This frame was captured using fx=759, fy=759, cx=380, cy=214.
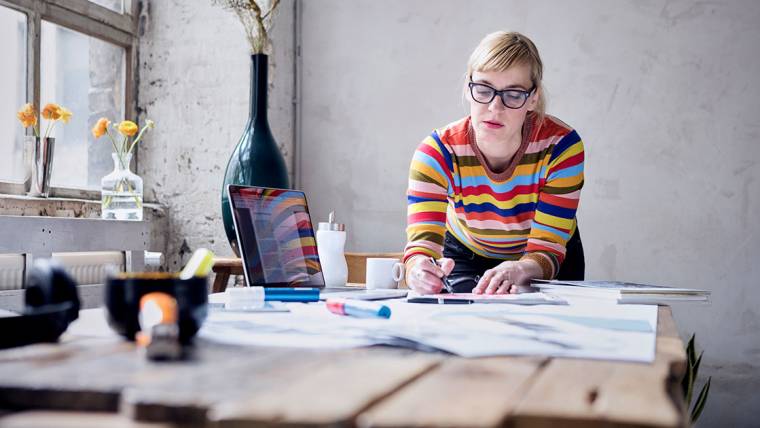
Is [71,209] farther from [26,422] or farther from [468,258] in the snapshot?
[26,422]

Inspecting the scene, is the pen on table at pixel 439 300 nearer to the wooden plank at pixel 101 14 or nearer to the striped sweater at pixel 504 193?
the striped sweater at pixel 504 193

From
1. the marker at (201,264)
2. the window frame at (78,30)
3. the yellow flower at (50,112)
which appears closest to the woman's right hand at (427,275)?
the marker at (201,264)

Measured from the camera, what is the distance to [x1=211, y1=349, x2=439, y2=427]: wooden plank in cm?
45

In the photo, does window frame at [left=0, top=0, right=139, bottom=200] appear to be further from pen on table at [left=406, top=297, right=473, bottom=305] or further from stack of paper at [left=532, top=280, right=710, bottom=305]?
stack of paper at [left=532, top=280, right=710, bottom=305]

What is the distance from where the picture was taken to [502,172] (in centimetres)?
189

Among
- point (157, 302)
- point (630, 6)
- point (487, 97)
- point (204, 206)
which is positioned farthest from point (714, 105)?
point (157, 302)

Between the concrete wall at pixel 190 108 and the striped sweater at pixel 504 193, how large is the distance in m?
1.42

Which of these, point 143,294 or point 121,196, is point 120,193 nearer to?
point 121,196

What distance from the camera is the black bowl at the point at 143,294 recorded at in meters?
0.73

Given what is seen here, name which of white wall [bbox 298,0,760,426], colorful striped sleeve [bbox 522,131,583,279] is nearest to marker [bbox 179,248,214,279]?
colorful striped sleeve [bbox 522,131,583,279]

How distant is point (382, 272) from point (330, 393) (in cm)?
108

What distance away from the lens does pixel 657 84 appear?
3039 millimetres

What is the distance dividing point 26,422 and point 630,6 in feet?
9.85

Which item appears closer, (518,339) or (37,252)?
(518,339)
